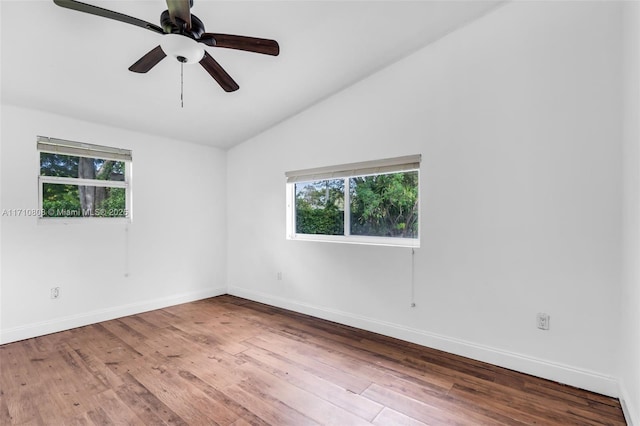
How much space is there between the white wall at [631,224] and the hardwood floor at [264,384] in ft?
0.81

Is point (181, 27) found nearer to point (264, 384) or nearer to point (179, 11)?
point (179, 11)

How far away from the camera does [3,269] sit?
109 inches

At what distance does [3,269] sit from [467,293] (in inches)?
163

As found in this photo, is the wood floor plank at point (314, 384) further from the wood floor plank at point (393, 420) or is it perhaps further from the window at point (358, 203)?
the window at point (358, 203)

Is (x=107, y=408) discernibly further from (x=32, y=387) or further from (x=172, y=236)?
(x=172, y=236)

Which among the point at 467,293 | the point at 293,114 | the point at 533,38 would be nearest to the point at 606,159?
the point at 533,38

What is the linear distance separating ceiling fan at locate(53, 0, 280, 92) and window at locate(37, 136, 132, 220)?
182 centimetres

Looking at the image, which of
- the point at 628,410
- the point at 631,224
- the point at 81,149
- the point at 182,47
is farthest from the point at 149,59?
the point at 628,410

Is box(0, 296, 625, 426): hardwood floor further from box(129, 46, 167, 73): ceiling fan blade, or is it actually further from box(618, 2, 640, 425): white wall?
box(129, 46, 167, 73): ceiling fan blade

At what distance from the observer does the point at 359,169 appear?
316 cm

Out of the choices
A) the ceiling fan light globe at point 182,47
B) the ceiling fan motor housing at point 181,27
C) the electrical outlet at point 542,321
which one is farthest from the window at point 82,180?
the electrical outlet at point 542,321

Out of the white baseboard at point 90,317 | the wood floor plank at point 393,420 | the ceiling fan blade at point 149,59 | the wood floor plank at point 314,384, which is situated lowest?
the wood floor plank at point 314,384

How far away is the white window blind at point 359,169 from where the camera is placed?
2.82m

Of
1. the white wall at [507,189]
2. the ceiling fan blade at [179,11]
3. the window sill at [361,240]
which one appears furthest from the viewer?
the window sill at [361,240]
